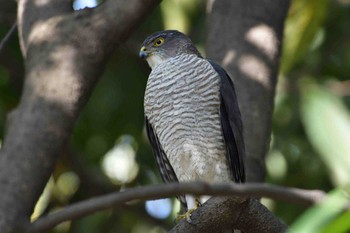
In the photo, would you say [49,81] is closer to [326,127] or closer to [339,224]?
[326,127]

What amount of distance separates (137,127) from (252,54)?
62.9 inches

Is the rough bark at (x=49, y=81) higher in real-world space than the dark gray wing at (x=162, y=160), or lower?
higher

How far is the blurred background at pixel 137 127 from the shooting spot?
18.5ft

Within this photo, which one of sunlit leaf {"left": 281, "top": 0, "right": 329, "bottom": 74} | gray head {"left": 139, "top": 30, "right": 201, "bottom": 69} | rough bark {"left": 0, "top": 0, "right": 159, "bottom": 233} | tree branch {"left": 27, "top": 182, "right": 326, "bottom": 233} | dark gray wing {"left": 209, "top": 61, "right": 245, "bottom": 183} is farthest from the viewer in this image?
gray head {"left": 139, "top": 30, "right": 201, "bottom": 69}

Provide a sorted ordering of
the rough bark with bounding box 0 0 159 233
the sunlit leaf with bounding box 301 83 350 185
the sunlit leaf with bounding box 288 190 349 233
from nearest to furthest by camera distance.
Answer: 1. the sunlit leaf with bounding box 288 190 349 233
2. the sunlit leaf with bounding box 301 83 350 185
3. the rough bark with bounding box 0 0 159 233

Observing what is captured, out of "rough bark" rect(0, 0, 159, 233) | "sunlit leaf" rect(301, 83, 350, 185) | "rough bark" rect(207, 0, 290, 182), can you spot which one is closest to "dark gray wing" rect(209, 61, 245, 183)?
"rough bark" rect(207, 0, 290, 182)

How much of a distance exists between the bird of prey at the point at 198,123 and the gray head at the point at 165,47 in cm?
43

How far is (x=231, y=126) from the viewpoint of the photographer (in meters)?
4.14

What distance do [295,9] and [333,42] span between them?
2.68ft

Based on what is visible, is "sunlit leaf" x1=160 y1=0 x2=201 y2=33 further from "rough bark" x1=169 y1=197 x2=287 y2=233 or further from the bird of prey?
"rough bark" x1=169 y1=197 x2=287 y2=233

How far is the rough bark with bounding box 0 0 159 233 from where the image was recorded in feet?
11.5

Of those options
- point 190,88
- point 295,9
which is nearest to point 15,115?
point 190,88

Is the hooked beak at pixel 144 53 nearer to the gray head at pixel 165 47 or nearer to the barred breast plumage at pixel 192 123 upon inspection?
the gray head at pixel 165 47

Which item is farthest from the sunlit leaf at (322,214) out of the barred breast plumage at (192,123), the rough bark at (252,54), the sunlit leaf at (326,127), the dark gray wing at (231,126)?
the rough bark at (252,54)
